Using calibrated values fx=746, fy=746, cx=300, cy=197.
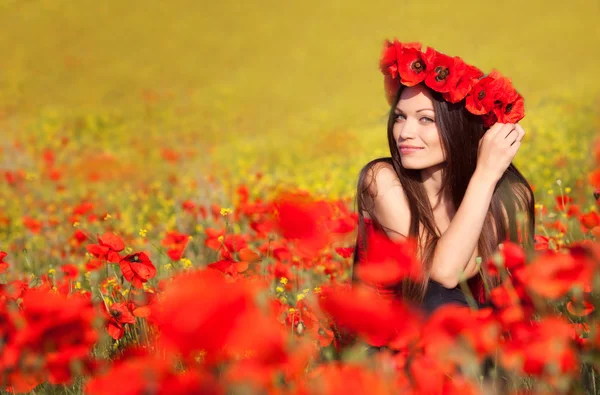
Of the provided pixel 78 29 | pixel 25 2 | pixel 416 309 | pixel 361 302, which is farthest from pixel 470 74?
pixel 25 2

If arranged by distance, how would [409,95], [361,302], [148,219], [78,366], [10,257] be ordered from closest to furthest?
1. [361,302]
2. [78,366]
3. [409,95]
4. [10,257]
5. [148,219]

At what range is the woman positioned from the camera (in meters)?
2.43

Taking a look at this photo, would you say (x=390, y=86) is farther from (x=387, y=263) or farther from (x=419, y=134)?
(x=387, y=263)

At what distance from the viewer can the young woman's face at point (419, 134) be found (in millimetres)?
2584

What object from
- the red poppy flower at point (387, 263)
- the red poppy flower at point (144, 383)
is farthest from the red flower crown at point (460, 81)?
Answer: the red poppy flower at point (144, 383)

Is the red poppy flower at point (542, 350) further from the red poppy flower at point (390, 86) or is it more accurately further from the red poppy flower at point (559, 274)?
the red poppy flower at point (390, 86)

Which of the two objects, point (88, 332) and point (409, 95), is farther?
point (409, 95)

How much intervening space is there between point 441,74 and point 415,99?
0.14 m

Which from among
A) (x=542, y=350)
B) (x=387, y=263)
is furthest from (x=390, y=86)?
(x=542, y=350)

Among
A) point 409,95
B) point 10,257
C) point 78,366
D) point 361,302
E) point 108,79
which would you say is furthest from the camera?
point 108,79

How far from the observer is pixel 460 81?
2525mm

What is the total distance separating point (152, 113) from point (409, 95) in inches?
375

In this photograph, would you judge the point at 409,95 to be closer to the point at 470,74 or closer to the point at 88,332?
the point at 470,74

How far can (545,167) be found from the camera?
6.25m
